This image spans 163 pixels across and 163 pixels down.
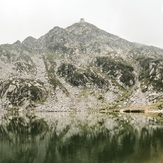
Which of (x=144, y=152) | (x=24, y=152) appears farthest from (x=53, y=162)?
(x=144, y=152)

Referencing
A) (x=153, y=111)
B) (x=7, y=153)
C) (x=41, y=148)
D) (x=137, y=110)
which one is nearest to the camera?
(x=7, y=153)

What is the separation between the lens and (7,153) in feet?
150

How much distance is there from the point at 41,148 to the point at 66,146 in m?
7.10

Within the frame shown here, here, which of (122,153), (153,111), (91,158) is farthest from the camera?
(153,111)

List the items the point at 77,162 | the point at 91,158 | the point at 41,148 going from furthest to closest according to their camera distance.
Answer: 1. the point at 41,148
2. the point at 91,158
3. the point at 77,162

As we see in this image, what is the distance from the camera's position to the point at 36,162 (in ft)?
124

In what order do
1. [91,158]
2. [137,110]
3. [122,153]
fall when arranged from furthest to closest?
[137,110] → [122,153] → [91,158]

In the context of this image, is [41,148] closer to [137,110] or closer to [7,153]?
[7,153]

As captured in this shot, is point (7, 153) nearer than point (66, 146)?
Yes

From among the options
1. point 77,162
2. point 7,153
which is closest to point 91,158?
point 77,162

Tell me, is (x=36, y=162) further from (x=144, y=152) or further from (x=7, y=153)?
(x=144, y=152)

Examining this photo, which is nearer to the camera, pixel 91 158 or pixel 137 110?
pixel 91 158

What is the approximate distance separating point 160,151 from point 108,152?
40.4 feet

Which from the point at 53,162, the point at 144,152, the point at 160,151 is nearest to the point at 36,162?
the point at 53,162
